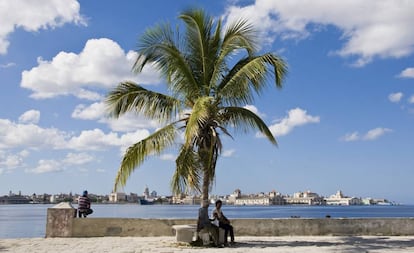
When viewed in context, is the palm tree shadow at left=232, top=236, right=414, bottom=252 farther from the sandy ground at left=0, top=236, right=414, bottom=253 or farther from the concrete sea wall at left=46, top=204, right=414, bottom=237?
the concrete sea wall at left=46, top=204, right=414, bottom=237

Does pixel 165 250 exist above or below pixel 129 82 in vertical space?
below

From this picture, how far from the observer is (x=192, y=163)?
1395 centimetres

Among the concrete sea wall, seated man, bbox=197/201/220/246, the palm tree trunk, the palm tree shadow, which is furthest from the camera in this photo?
the concrete sea wall

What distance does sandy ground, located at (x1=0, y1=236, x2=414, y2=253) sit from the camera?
39.8ft

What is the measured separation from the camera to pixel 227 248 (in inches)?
500

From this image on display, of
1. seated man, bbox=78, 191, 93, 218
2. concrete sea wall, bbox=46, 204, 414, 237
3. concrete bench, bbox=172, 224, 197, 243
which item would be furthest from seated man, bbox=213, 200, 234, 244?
seated man, bbox=78, 191, 93, 218

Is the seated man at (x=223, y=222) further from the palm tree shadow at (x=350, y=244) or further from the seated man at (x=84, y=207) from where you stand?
the seated man at (x=84, y=207)

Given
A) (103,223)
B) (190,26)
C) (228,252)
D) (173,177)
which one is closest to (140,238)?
(103,223)

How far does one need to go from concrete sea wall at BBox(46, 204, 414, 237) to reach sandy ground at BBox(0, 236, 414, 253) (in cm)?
56

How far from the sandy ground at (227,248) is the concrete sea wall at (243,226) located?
0.56m

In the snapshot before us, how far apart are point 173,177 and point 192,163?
0.70m

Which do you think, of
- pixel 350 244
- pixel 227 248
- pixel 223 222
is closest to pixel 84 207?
pixel 223 222

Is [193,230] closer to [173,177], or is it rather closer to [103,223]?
[173,177]

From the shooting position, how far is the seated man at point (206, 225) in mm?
13352
